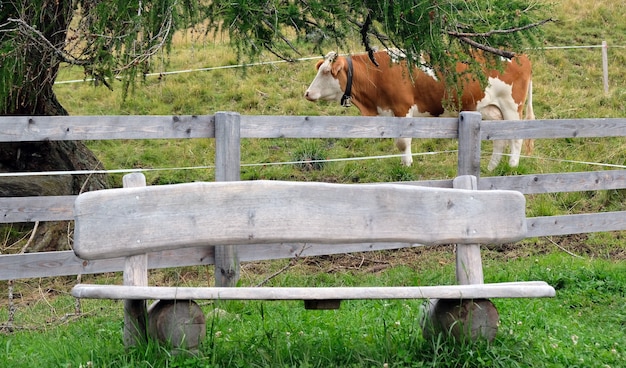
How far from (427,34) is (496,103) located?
6.47m

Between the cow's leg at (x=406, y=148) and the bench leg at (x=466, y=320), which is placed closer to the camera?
the bench leg at (x=466, y=320)

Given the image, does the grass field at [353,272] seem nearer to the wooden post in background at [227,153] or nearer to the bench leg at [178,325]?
the bench leg at [178,325]

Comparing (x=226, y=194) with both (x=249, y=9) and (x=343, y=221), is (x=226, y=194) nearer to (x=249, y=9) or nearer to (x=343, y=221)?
(x=343, y=221)

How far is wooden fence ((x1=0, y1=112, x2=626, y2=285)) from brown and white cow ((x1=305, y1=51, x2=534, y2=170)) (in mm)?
4358

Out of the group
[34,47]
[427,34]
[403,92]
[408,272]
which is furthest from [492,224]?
[403,92]

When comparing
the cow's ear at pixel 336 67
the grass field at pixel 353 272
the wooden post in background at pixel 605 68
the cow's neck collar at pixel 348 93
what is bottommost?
the grass field at pixel 353 272

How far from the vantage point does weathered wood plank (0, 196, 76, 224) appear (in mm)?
5898

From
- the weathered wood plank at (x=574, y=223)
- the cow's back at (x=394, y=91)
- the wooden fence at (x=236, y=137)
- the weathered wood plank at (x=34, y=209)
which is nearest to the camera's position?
the wooden fence at (x=236, y=137)

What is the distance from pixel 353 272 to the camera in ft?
24.5

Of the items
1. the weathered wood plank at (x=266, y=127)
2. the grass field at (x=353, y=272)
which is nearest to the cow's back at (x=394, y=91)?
the grass field at (x=353, y=272)

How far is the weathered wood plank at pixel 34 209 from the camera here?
5.90 metres

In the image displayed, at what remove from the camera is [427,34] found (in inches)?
231

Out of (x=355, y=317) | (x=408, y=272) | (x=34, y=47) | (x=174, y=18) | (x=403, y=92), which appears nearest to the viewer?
(x=355, y=317)

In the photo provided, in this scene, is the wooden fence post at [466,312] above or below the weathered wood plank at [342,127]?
below
